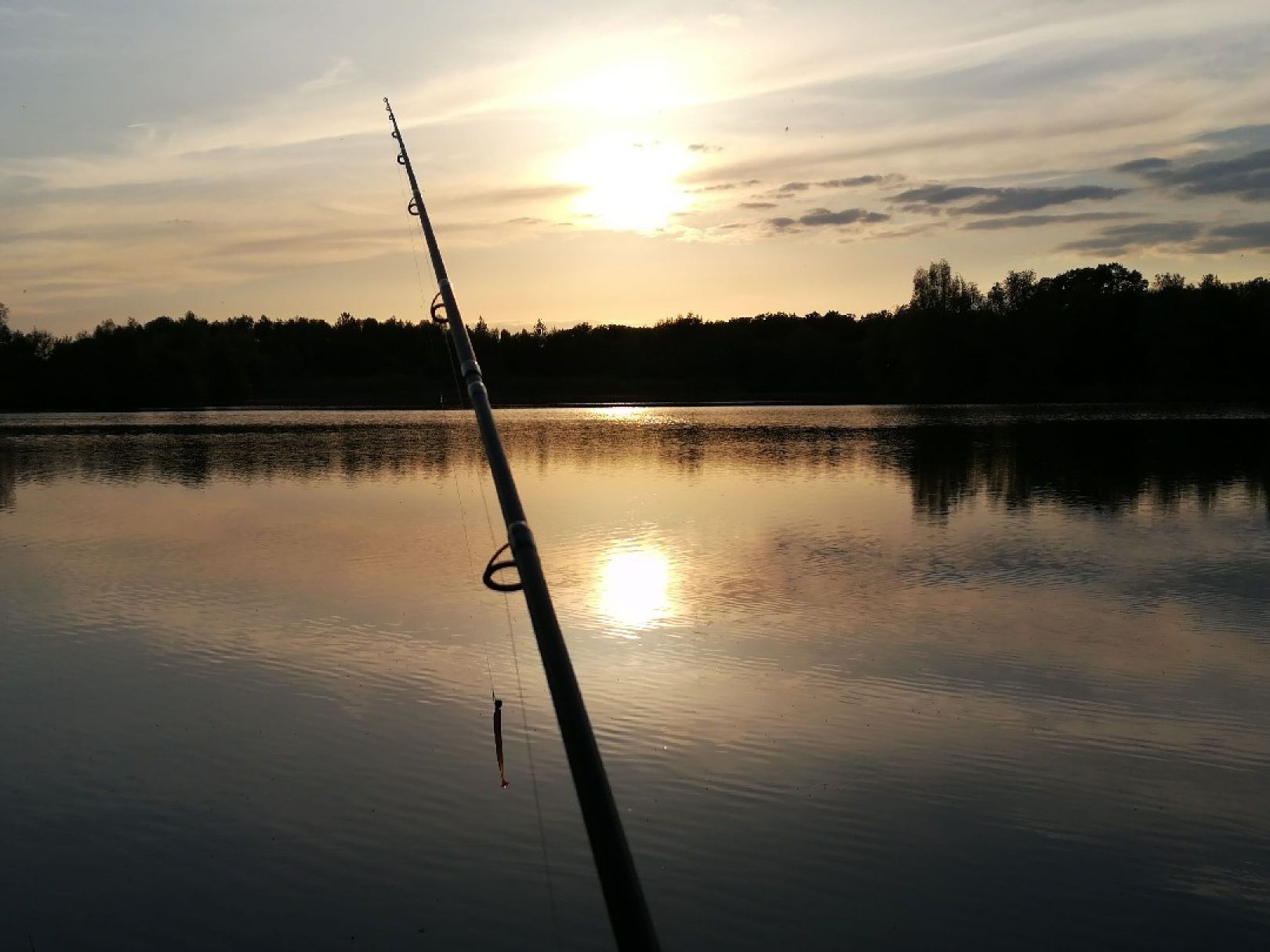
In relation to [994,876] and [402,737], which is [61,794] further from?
[994,876]

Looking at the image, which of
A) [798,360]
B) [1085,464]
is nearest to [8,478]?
[1085,464]

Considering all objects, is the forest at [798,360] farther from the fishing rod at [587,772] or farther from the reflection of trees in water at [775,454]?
the fishing rod at [587,772]

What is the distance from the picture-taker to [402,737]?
9.38 metres

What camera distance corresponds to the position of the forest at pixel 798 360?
97438 mm

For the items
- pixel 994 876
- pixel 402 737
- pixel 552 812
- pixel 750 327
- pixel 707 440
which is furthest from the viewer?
pixel 750 327

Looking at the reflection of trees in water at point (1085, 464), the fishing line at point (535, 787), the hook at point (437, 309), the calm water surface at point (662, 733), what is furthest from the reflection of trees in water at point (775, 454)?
the hook at point (437, 309)

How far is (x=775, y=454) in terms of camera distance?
1542 inches

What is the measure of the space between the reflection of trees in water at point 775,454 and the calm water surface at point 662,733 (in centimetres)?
639

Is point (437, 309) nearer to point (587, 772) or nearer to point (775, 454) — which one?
point (587, 772)

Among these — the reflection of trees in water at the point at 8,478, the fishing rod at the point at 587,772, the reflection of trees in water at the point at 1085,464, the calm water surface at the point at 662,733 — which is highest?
the fishing rod at the point at 587,772

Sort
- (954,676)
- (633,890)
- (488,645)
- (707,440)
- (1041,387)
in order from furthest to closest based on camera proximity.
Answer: (1041,387) < (707,440) < (488,645) < (954,676) < (633,890)

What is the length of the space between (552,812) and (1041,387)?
3996 inches

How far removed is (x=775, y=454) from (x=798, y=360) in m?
83.5

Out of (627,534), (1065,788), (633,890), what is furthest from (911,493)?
(633,890)
